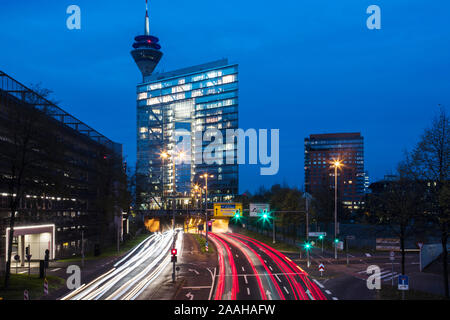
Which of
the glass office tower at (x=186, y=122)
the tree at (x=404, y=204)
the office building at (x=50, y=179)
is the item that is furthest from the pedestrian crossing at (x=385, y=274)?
the glass office tower at (x=186, y=122)

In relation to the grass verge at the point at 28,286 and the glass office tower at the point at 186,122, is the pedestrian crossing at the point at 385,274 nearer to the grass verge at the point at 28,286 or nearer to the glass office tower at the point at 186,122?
the grass verge at the point at 28,286

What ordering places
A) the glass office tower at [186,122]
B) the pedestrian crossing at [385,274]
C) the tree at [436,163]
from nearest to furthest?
the tree at [436,163], the pedestrian crossing at [385,274], the glass office tower at [186,122]

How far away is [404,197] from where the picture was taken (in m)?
31.4

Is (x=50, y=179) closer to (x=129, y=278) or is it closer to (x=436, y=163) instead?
(x=129, y=278)

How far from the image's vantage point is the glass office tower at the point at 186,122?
558 feet

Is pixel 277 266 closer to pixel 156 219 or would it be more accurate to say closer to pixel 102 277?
pixel 102 277

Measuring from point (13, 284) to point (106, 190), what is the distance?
4147 centimetres

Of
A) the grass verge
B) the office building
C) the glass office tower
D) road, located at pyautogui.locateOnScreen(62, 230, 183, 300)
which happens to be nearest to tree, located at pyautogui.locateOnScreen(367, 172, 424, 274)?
road, located at pyautogui.locateOnScreen(62, 230, 183, 300)

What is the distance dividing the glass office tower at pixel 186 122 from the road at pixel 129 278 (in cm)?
11239

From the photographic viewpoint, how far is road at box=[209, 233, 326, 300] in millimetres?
29062

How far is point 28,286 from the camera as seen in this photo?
1164 inches

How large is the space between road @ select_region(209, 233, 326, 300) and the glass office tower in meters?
116

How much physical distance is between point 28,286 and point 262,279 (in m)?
19.3
